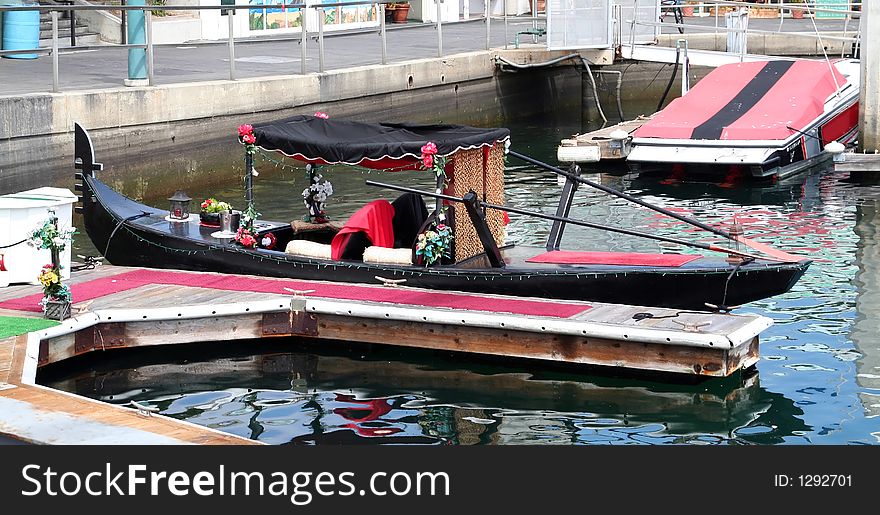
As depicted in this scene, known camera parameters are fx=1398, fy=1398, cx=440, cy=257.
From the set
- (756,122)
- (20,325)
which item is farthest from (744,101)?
(20,325)

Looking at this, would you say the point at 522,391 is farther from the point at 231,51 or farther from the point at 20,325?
the point at 231,51

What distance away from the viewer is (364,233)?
558 inches

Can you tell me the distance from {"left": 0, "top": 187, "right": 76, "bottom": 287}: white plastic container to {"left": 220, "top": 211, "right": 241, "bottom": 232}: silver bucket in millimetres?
1645

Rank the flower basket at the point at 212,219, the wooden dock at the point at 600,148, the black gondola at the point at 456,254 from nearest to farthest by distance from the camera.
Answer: the black gondola at the point at 456,254 < the flower basket at the point at 212,219 < the wooden dock at the point at 600,148

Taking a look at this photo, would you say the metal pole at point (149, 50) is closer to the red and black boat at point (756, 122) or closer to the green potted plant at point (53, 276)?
the red and black boat at point (756, 122)

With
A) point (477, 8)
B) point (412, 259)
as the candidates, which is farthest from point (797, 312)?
point (477, 8)

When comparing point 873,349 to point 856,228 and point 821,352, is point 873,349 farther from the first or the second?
point 856,228

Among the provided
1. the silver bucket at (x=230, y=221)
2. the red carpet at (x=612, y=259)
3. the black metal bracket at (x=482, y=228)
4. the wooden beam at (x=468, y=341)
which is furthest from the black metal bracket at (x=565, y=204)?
the silver bucket at (x=230, y=221)

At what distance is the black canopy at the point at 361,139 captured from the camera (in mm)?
13492

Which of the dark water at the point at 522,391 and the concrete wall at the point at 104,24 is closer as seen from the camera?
the dark water at the point at 522,391

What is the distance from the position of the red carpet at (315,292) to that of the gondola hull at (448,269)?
214mm

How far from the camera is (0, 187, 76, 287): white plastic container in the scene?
45.6 feet

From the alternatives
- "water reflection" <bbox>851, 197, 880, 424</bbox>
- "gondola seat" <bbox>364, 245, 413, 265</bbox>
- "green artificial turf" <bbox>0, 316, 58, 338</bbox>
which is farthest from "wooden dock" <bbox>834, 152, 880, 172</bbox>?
"green artificial turf" <bbox>0, 316, 58, 338</bbox>

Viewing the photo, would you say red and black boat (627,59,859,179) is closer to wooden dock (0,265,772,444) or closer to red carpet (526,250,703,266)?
red carpet (526,250,703,266)
